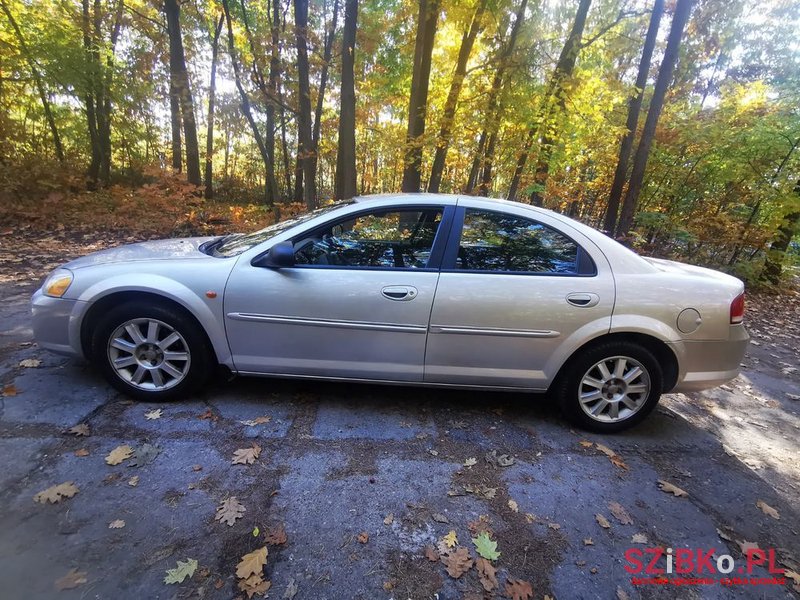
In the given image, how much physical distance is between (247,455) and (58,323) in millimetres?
1736

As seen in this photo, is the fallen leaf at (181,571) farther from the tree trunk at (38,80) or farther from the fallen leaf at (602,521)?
the tree trunk at (38,80)

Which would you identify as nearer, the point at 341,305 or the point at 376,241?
the point at 341,305

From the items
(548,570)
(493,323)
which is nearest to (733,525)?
(548,570)

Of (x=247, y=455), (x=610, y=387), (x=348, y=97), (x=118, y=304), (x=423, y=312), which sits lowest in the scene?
(x=247, y=455)

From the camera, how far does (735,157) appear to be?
30.0ft

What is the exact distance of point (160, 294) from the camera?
2.81 m

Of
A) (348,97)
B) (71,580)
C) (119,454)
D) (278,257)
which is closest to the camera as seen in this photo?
(71,580)

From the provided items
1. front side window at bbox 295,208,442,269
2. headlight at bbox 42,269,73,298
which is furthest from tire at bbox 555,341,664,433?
headlight at bbox 42,269,73,298

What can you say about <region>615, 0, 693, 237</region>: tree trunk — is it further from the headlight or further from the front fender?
the headlight

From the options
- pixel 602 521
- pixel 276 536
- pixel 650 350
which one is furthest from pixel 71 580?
pixel 650 350

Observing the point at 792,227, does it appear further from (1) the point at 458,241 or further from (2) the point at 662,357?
(1) the point at 458,241

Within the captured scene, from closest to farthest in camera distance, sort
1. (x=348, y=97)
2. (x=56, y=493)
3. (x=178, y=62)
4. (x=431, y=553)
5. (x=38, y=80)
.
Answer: (x=431, y=553)
(x=56, y=493)
(x=348, y=97)
(x=178, y=62)
(x=38, y=80)

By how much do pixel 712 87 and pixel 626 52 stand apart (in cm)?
1289

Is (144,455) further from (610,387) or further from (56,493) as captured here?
(610,387)
